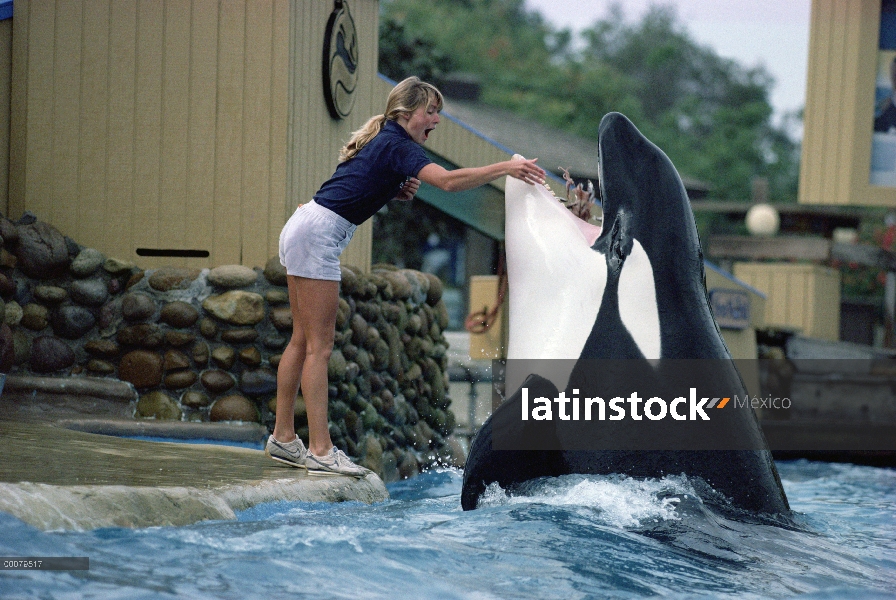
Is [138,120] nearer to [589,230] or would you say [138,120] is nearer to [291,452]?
[291,452]

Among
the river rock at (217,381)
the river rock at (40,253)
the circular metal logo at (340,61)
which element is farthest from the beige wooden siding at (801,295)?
the river rock at (40,253)

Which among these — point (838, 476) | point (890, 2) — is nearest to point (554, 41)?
point (890, 2)

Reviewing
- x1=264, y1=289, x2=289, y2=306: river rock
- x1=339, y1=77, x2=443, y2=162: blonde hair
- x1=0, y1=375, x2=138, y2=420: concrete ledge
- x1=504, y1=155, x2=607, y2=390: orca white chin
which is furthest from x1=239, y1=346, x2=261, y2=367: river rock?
x1=504, y1=155, x2=607, y2=390: orca white chin

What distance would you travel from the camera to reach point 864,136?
12891 mm

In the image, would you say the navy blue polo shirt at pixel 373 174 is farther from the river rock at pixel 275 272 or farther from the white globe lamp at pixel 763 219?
the white globe lamp at pixel 763 219

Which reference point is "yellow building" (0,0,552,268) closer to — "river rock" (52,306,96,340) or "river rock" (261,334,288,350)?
"river rock" (52,306,96,340)

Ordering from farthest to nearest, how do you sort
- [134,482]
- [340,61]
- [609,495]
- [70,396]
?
[340,61] → [70,396] → [609,495] → [134,482]

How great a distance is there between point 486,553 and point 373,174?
1.87 metres

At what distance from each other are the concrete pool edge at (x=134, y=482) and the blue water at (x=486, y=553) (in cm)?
8

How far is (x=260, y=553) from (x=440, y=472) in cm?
480

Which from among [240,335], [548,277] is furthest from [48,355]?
[548,277]

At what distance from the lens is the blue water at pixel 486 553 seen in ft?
9.73

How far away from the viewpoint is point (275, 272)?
20.6 feet

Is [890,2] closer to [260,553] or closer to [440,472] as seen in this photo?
[440,472]
